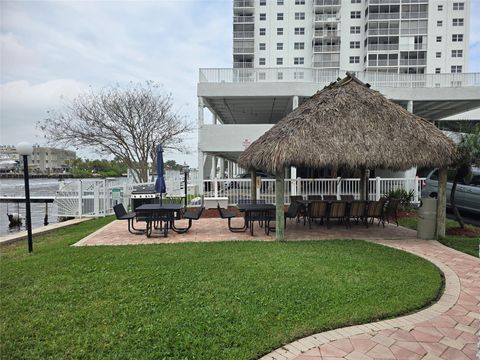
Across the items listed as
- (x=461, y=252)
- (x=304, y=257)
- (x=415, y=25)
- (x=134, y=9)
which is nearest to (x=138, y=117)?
(x=134, y=9)

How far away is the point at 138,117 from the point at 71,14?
13756 millimetres

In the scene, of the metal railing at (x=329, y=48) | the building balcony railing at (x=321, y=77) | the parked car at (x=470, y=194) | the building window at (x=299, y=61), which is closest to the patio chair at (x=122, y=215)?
the parked car at (x=470, y=194)

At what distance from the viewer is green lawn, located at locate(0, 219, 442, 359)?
129 inches

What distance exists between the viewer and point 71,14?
756 cm

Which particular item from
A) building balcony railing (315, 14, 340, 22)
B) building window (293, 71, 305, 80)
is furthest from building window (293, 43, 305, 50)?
building window (293, 71, 305, 80)

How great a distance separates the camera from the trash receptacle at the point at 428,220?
8578mm

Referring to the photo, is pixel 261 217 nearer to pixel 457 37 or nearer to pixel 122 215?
pixel 122 215

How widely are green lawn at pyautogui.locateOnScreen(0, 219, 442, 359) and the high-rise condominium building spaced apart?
49612 mm

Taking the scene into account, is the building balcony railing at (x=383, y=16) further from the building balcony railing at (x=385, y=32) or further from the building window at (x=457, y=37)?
the building window at (x=457, y=37)

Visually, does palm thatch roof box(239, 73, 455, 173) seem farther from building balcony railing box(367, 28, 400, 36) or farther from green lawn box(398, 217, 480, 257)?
building balcony railing box(367, 28, 400, 36)

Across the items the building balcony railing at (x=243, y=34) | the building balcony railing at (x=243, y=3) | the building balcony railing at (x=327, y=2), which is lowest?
the building balcony railing at (x=243, y=34)

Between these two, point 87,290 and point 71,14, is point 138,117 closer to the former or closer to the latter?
point 71,14

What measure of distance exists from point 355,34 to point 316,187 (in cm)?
4550

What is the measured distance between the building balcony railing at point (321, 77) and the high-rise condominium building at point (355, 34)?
3143 centimetres
